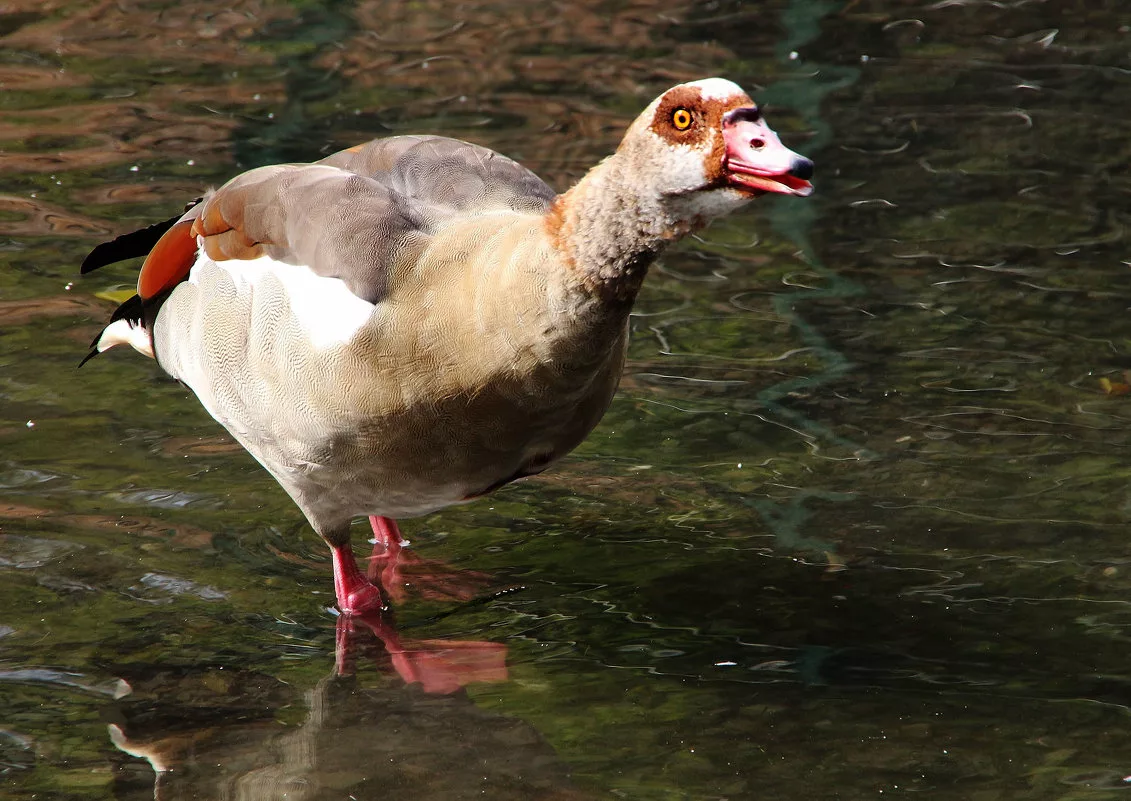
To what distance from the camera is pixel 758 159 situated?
142 inches

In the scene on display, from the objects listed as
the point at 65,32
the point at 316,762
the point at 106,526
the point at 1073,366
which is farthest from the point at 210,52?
the point at 316,762

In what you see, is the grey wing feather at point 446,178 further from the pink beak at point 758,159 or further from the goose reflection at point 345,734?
the goose reflection at point 345,734

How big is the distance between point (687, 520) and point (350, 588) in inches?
52.2

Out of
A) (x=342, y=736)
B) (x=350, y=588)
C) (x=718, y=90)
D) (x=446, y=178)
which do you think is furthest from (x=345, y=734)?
(x=718, y=90)

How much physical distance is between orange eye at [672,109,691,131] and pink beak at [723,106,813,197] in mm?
104

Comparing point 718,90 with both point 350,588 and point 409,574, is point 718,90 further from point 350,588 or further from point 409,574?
point 409,574

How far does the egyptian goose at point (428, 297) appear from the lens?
148 inches

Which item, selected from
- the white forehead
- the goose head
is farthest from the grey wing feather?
the white forehead

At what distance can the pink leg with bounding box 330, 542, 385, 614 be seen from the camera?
490 cm

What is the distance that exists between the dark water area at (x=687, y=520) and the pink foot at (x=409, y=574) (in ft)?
0.14

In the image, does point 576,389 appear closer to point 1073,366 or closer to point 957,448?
point 957,448

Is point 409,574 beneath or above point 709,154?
beneath

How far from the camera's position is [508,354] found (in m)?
4.01

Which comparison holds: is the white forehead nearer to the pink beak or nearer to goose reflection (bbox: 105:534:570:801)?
the pink beak
